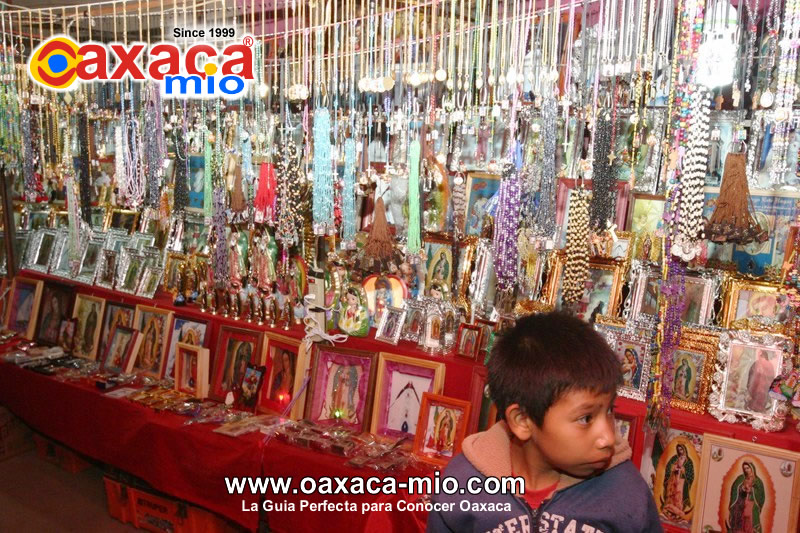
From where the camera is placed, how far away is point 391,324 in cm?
289

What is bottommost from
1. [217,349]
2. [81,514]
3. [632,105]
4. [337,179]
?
[81,514]

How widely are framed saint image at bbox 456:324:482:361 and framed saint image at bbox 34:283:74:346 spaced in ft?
8.94

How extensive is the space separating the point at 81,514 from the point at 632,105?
10.8 ft

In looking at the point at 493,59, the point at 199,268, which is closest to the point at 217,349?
the point at 199,268

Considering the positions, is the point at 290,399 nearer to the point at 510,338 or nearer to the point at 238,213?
the point at 238,213

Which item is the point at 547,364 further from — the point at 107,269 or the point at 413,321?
the point at 107,269

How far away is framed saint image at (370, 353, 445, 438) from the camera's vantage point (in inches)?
105

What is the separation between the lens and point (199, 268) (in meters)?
3.64

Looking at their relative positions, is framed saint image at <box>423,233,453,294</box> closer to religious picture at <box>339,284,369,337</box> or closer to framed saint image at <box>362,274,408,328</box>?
framed saint image at <box>362,274,408,328</box>

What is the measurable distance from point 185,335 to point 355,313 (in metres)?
1.12

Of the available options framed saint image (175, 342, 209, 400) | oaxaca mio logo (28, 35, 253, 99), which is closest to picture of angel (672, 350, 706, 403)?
framed saint image (175, 342, 209, 400)

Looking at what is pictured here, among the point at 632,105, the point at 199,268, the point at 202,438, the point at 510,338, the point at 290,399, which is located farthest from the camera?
the point at 199,268

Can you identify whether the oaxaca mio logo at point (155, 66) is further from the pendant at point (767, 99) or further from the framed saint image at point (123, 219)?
the pendant at point (767, 99)

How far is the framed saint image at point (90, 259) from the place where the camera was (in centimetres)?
415
